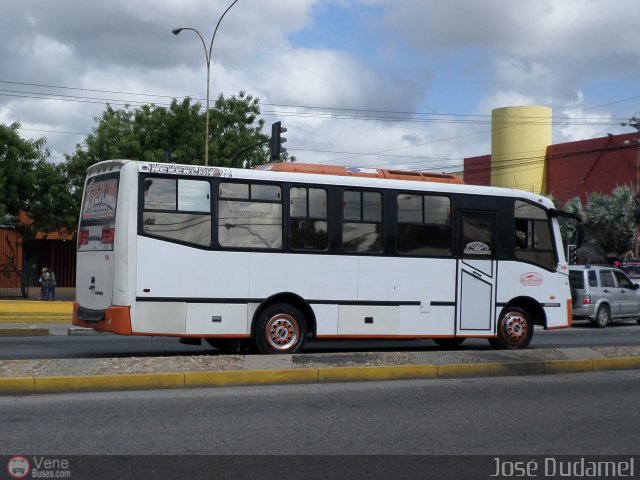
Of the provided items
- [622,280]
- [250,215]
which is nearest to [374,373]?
[250,215]

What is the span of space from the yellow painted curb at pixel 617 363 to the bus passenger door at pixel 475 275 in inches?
101

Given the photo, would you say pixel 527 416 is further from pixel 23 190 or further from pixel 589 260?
pixel 589 260

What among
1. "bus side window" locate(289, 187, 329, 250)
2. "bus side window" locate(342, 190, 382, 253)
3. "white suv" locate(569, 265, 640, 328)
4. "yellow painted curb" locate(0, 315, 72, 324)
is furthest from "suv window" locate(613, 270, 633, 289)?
"yellow painted curb" locate(0, 315, 72, 324)

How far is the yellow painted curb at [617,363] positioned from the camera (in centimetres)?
1379

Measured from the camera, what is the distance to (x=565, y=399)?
35.3ft

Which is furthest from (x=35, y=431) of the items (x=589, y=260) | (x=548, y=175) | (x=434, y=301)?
(x=548, y=175)

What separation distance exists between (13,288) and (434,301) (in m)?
31.2

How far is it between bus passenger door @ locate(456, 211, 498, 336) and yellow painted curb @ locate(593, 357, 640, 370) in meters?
2.56

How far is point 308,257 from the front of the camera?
47.4 feet

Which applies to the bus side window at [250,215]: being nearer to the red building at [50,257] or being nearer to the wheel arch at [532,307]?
the wheel arch at [532,307]

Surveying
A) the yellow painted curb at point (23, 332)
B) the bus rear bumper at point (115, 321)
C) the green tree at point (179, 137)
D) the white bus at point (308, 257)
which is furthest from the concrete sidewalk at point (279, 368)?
the green tree at point (179, 137)

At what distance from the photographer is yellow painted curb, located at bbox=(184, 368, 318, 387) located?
11.2 meters

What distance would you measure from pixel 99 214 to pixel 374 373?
493cm
